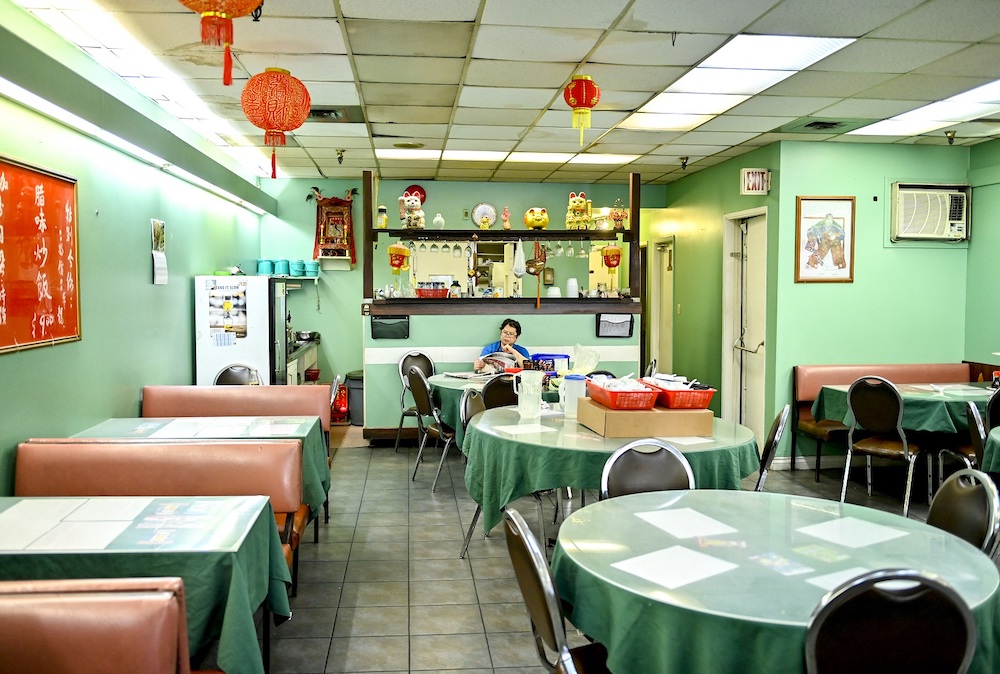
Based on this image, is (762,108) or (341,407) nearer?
(762,108)

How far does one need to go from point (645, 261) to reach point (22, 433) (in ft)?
27.0

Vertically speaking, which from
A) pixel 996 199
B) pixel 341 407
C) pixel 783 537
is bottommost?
pixel 341 407

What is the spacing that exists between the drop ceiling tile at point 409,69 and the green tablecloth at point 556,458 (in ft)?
7.04

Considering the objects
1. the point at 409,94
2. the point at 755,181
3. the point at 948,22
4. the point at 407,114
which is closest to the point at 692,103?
the point at 755,181

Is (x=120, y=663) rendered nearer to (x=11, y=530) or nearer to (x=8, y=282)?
(x=11, y=530)

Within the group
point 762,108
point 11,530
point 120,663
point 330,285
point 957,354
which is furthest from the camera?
point 330,285

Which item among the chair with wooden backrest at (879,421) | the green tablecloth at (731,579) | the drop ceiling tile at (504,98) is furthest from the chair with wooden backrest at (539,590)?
the chair with wooden backrest at (879,421)

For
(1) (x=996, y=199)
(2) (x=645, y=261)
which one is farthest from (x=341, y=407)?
(1) (x=996, y=199)

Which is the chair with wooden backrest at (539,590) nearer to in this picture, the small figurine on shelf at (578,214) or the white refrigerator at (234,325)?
the white refrigerator at (234,325)

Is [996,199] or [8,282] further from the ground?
[996,199]

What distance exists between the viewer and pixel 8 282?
137 inches

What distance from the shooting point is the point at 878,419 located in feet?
17.2

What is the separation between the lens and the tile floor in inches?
124

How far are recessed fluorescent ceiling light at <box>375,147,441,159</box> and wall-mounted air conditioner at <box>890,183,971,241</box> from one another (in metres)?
Result: 4.29
